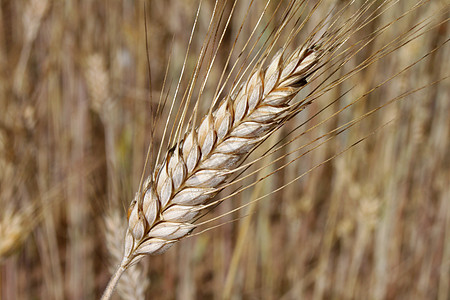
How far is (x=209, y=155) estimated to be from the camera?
0.47 meters

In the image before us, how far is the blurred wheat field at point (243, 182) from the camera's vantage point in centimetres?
107

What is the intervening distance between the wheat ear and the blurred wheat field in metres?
0.45

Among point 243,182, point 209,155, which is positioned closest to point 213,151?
point 209,155

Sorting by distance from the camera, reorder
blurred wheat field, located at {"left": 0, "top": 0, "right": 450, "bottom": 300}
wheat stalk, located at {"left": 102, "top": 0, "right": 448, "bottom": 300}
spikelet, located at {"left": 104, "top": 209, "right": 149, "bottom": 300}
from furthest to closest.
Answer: blurred wheat field, located at {"left": 0, "top": 0, "right": 450, "bottom": 300} < spikelet, located at {"left": 104, "top": 209, "right": 149, "bottom": 300} < wheat stalk, located at {"left": 102, "top": 0, "right": 448, "bottom": 300}

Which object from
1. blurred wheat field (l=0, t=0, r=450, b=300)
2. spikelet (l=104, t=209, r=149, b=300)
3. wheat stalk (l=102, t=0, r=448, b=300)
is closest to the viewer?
wheat stalk (l=102, t=0, r=448, b=300)

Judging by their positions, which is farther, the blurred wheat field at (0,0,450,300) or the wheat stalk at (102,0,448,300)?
the blurred wheat field at (0,0,450,300)

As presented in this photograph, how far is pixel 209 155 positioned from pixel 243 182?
67cm

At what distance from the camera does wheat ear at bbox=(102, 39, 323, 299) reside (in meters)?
0.46

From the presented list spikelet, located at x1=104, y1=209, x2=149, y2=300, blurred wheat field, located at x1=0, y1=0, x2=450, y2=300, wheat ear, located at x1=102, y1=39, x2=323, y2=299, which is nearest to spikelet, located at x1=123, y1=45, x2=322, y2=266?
wheat ear, located at x1=102, y1=39, x2=323, y2=299

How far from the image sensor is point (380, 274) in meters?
1.21

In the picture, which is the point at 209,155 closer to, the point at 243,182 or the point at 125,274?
the point at 125,274

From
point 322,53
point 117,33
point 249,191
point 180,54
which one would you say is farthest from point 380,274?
point 117,33

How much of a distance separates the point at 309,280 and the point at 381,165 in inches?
16.8

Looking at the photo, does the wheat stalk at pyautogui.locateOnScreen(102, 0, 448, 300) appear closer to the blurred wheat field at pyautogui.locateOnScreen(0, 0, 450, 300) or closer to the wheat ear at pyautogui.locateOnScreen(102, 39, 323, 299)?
the wheat ear at pyautogui.locateOnScreen(102, 39, 323, 299)
